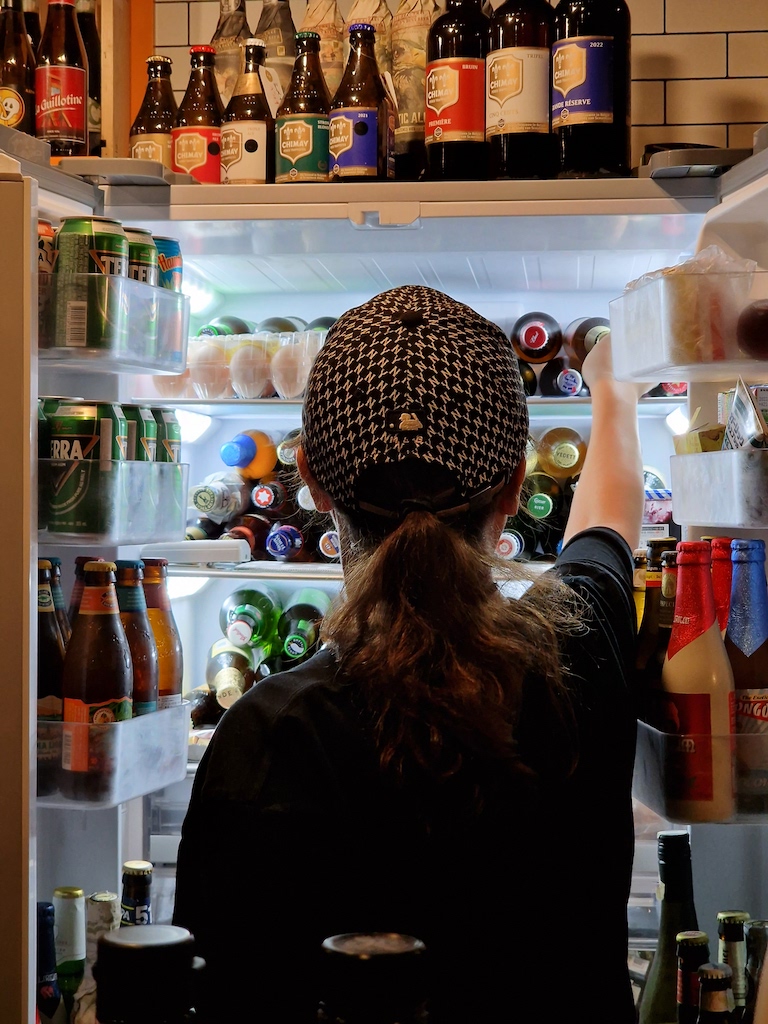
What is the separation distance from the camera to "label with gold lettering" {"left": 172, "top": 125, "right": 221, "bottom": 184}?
6.35 feet

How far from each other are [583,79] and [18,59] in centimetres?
120

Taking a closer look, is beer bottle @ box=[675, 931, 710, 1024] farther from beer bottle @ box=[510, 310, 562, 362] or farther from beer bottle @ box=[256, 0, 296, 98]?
beer bottle @ box=[256, 0, 296, 98]

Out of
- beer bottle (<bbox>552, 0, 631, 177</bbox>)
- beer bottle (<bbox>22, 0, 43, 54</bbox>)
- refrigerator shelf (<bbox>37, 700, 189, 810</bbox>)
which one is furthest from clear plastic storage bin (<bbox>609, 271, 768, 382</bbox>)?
beer bottle (<bbox>22, 0, 43, 54</bbox>)

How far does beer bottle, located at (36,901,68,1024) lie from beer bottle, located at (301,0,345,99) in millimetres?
1640

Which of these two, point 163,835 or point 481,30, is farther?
point 163,835

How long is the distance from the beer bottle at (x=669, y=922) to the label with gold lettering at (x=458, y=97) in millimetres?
1255

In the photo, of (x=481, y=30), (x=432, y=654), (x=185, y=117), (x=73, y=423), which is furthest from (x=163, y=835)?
(x=481, y=30)

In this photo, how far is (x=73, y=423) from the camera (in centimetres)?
154

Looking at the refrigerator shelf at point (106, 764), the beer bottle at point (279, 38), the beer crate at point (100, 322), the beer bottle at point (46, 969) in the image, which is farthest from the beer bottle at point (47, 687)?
the beer bottle at point (279, 38)

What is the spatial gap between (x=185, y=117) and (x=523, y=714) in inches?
62.3

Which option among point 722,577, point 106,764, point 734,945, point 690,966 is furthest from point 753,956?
point 106,764

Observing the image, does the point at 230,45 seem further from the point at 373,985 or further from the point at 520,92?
the point at 373,985

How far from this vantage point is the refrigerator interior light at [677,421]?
7.14ft

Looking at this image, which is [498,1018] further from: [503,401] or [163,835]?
[163,835]
